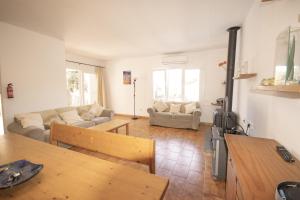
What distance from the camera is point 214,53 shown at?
462 cm

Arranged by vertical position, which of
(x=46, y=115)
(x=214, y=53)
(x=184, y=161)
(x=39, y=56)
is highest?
(x=214, y=53)

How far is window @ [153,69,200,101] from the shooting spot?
5051 mm

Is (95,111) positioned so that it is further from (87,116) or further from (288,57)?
(288,57)

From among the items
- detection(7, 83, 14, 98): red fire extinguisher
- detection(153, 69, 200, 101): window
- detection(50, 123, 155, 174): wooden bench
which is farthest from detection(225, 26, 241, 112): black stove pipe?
detection(7, 83, 14, 98): red fire extinguisher

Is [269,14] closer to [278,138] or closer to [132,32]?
[278,138]

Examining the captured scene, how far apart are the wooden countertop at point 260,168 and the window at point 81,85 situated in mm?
5232

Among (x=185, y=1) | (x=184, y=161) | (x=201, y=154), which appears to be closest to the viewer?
(x=185, y=1)

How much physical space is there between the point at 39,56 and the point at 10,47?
0.53 meters

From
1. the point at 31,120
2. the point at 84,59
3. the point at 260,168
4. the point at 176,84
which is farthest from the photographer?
the point at 84,59

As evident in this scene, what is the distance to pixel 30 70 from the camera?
10.4 feet

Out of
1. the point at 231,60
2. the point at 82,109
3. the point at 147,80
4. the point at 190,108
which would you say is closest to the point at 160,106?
the point at 190,108

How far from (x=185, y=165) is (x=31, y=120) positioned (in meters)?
2.99

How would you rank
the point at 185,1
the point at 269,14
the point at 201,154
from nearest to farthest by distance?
the point at 269,14 < the point at 185,1 < the point at 201,154

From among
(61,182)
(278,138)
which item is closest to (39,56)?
(61,182)
